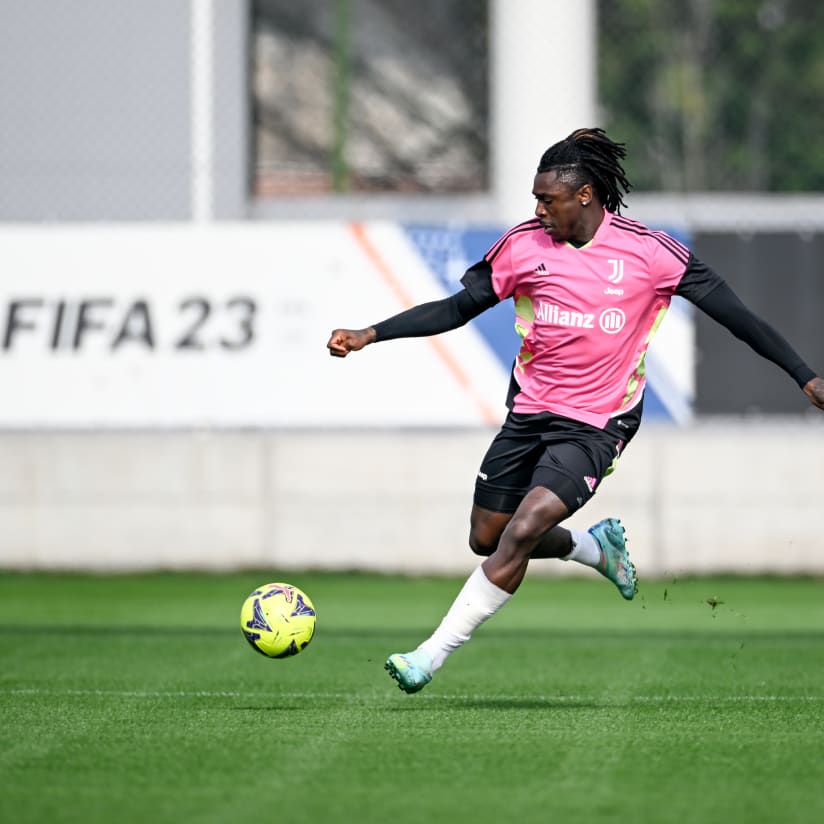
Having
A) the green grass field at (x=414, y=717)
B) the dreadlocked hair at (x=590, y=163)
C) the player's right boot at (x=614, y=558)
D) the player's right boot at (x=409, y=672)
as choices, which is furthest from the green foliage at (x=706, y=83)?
the player's right boot at (x=409, y=672)

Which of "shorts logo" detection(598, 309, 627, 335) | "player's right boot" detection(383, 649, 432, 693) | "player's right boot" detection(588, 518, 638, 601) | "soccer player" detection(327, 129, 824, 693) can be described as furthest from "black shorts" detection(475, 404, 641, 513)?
"player's right boot" detection(383, 649, 432, 693)

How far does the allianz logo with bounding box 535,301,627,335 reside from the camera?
7648mm

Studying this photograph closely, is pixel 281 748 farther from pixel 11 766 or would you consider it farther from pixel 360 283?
pixel 360 283

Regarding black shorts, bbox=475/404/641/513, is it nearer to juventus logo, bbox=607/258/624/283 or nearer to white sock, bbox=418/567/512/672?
white sock, bbox=418/567/512/672

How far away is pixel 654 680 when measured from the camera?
8.75 m

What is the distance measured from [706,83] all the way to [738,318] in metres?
16.0

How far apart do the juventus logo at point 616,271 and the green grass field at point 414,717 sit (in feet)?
4.83

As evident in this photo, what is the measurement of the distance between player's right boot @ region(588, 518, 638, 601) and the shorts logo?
115 centimetres

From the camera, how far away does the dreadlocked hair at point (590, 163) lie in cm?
765

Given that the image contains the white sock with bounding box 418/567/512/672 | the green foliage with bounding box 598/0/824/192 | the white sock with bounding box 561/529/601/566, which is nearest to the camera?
the white sock with bounding box 418/567/512/672

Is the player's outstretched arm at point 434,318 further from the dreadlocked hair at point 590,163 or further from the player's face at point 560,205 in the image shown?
the dreadlocked hair at point 590,163

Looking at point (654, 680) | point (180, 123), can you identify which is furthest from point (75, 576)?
point (654, 680)

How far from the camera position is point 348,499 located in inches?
573

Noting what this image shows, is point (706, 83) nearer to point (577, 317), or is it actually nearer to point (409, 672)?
point (577, 317)
